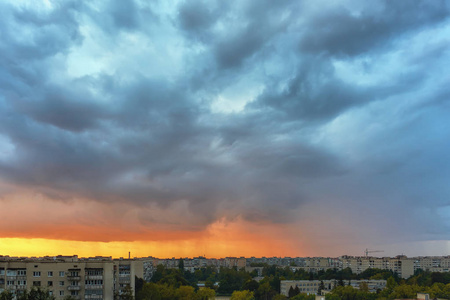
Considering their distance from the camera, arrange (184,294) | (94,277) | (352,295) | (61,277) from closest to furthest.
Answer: (61,277) < (94,277) < (184,294) < (352,295)

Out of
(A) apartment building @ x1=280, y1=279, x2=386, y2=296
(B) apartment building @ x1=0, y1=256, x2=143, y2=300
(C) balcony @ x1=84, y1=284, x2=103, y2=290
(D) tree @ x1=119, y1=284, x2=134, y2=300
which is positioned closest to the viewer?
(B) apartment building @ x1=0, y1=256, x2=143, y2=300

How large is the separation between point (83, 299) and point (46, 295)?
1573cm

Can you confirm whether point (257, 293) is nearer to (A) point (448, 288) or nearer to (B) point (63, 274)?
(A) point (448, 288)

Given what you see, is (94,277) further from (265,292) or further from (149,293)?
(265,292)

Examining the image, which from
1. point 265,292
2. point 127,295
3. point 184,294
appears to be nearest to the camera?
point 127,295

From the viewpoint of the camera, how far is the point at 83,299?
57.1 meters

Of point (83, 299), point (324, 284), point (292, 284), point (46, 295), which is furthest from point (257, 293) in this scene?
point (46, 295)

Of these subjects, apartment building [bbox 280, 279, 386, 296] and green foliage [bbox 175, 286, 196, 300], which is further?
apartment building [bbox 280, 279, 386, 296]

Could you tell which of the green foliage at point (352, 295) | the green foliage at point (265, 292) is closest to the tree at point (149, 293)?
the green foliage at point (352, 295)

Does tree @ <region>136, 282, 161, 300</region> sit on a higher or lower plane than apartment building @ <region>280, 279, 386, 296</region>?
higher

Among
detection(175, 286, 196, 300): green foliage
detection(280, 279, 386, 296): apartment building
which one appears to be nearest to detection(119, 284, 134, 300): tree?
detection(175, 286, 196, 300): green foliage

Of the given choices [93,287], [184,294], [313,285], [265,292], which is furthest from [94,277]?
[313,285]

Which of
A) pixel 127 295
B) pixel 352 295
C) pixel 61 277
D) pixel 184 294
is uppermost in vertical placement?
pixel 61 277

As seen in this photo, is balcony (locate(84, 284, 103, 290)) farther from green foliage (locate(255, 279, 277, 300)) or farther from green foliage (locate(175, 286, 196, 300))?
green foliage (locate(255, 279, 277, 300))
